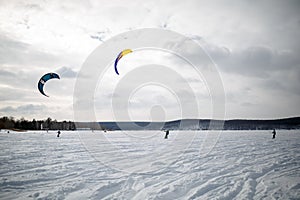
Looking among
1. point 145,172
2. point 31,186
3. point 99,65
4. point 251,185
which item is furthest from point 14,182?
point 99,65

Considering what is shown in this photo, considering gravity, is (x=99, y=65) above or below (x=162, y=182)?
above

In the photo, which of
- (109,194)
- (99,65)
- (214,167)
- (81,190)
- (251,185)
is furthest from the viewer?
(99,65)

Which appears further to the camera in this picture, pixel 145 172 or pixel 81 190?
pixel 145 172

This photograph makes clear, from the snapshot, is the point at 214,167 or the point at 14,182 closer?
the point at 14,182

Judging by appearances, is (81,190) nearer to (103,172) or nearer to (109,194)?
(109,194)

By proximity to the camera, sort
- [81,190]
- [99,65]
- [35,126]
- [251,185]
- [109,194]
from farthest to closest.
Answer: [35,126], [99,65], [251,185], [81,190], [109,194]

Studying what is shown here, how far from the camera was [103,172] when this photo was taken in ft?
20.9

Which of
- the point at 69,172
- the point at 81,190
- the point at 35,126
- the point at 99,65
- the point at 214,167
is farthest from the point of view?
the point at 35,126

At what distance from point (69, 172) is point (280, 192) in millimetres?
5170

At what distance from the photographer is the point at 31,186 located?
4871mm

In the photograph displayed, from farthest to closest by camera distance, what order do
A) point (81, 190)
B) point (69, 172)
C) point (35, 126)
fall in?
point (35, 126), point (69, 172), point (81, 190)

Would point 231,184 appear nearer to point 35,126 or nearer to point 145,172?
point 145,172

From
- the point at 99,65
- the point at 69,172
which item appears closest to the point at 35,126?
the point at 99,65

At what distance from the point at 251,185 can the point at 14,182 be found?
5360 mm
